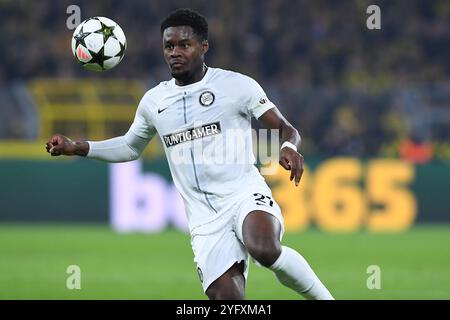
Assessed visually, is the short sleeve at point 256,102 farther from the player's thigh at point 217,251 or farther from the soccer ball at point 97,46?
the soccer ball at point 97,46

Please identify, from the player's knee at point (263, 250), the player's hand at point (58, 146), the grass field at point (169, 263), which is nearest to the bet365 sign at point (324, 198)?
the grass field at point (169, 263)

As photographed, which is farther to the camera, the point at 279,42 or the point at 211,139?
the point at 279,42

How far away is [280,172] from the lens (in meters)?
16.4

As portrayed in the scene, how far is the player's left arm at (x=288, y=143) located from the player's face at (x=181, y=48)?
580 millimetres

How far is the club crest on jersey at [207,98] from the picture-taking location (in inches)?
260

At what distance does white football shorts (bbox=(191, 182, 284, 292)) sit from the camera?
633 centimetres

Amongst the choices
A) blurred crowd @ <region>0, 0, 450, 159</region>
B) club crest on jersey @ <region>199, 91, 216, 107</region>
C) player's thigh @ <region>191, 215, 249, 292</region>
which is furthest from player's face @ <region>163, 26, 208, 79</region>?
blurred crowd @ <region>0, 0, 450, 159</region>

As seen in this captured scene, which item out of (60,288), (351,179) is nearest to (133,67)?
(351,179)

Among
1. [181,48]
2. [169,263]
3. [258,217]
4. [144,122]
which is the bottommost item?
[169,263]

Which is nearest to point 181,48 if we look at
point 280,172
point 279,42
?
point 280,172

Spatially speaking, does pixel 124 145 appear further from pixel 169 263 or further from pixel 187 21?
pixel 169 263

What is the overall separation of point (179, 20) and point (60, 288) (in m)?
4.00

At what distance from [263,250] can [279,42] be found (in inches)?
596
